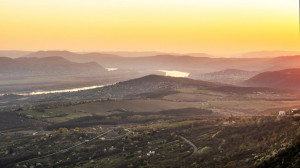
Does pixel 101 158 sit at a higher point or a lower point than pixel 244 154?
lower

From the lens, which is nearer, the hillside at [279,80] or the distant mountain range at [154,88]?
the distant mountain range at [154,88]

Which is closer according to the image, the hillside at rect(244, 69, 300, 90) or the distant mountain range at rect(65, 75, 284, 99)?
the distant mountain range at rect(65, 75, 284, 99)

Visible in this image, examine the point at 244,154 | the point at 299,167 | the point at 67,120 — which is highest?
the point at 299,167

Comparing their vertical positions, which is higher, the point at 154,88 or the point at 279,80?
the point at 279,80

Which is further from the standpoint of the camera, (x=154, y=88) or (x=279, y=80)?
(x=279, y=80)

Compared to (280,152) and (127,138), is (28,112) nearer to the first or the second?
(127,138)

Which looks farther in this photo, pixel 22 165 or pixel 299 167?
pixel 22 165

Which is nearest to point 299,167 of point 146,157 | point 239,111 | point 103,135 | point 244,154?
point 244,154

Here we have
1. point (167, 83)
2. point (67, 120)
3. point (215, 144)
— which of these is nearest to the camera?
point (215, 144)
